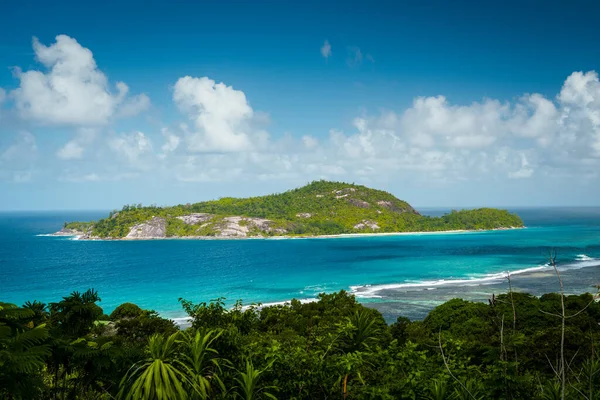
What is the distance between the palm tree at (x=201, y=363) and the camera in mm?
6887

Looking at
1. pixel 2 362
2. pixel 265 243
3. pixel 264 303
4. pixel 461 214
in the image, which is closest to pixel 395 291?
pixel 264 303

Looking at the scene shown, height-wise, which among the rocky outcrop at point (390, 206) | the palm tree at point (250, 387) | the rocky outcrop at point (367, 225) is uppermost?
the rocky outcrop at point (390, 206)

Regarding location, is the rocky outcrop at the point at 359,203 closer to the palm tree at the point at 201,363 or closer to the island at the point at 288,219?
the island at the point at 288,219

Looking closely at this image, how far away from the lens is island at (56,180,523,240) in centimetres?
13812

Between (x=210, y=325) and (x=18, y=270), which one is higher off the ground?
(x=210, y=325)

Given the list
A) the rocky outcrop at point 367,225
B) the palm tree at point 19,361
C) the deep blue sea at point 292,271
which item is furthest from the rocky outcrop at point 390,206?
the palm tree at point 19,361

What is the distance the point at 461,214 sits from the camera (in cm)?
16538

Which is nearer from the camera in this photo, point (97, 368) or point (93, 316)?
point (97, 368)

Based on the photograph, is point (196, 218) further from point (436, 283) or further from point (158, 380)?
point (158, 380)

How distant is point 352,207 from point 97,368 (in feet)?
527

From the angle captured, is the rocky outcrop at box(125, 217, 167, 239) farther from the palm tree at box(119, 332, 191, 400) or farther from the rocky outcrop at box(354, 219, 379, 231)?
the palm tree at box(119, 332, 191, 400)

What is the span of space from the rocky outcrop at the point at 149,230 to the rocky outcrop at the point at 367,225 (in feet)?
218

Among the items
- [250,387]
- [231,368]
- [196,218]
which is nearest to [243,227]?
[196,218]

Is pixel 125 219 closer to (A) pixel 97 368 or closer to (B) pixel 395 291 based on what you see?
(B) pixel 395 291
